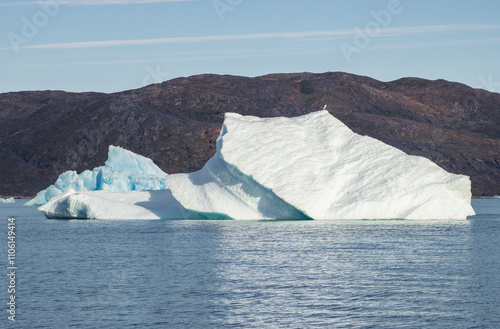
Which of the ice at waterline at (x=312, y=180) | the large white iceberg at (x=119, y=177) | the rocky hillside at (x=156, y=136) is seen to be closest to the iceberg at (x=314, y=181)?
the ice at waterline at (x=312, y=180)

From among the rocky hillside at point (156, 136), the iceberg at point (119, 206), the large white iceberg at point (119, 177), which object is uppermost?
the rocky hillside at point (156, 136)

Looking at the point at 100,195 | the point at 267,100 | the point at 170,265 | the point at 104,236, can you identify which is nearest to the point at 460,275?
the point at 170,265

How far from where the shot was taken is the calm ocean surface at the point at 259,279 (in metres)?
15.5

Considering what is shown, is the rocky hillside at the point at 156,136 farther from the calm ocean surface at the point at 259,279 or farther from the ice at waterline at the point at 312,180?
the calm ocean surface at the point at 259,279

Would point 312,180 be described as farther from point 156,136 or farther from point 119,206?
point 156,136

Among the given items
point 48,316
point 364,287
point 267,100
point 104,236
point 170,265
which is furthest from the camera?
point 267,100

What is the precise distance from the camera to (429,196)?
1371 inches

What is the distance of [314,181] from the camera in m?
34.4

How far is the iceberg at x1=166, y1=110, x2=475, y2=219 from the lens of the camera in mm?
34188

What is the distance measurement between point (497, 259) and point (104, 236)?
18.7 meters

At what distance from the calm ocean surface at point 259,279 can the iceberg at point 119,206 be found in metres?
5.46

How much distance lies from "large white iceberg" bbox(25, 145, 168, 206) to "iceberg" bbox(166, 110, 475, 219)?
1707 cm

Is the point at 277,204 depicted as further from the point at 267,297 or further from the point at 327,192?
the point at 267,297

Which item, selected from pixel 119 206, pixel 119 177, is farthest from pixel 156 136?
pixel 119 206
